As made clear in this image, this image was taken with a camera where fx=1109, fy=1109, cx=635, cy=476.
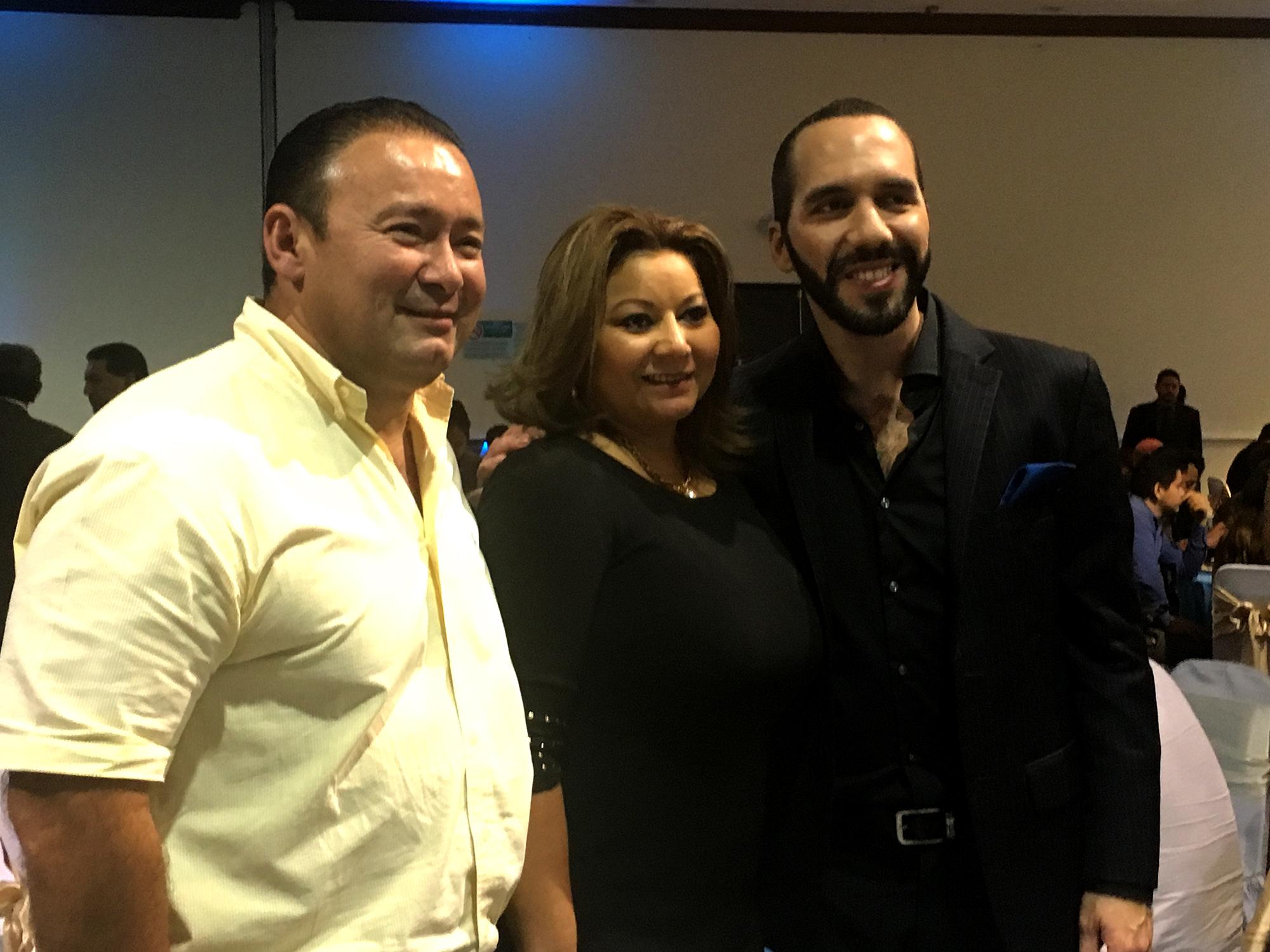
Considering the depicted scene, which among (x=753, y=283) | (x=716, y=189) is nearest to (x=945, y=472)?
(x=753, y=283)

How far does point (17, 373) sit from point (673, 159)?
196 inches

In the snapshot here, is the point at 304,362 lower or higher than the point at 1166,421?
higher

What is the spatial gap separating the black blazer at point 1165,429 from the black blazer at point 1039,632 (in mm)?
6500

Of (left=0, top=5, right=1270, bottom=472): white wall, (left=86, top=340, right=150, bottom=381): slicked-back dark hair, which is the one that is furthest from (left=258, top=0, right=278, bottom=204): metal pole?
(left=86, top=340, right=150, bottom=381): slicked-back dark hair

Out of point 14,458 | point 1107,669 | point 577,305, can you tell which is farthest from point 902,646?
point 14,458

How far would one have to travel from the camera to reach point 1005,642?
58.7 inches

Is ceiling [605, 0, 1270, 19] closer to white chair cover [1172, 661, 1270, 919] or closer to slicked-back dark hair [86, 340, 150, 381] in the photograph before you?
slicked-back dark hair [86, 340, 150, 381]

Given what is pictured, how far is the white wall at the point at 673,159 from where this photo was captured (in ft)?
23.3

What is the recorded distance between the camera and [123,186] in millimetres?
7129

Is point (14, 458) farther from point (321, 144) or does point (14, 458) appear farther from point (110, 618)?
point (110, 618)

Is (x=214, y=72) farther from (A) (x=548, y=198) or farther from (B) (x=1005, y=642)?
(B) (x=1005, y=642)

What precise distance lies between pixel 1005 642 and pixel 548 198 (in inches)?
255

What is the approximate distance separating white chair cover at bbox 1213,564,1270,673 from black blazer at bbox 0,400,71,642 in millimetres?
3431

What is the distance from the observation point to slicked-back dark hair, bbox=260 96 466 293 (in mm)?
1110
